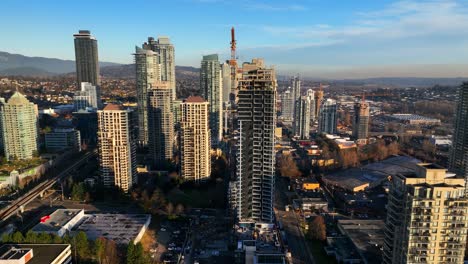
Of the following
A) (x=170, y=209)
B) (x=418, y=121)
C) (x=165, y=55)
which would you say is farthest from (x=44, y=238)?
(x=418, y=121)

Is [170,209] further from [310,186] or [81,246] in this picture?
[310,186]

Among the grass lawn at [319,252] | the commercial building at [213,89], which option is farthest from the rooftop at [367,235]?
the commercial building at [213,89]

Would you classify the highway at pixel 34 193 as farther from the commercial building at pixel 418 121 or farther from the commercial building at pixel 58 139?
the commercial building at pixel 418 121

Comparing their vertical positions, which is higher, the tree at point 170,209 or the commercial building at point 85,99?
the commercial building at point 85,99

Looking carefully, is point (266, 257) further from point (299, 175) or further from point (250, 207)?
point (299, 175)

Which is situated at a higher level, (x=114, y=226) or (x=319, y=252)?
(x=114, y=226)

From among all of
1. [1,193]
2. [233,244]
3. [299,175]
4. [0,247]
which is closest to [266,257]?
[233,244]

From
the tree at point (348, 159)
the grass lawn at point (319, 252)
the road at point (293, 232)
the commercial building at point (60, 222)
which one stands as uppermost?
the tree at point (348, 159)
